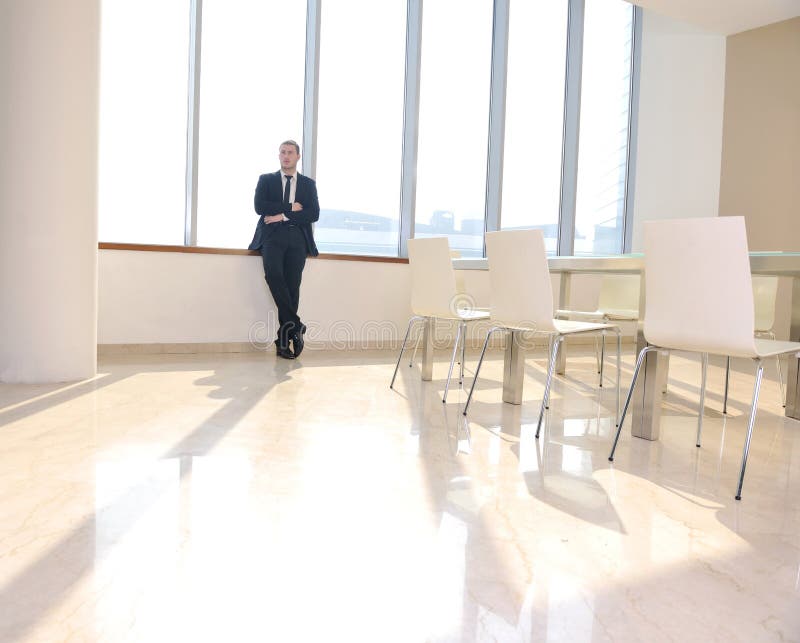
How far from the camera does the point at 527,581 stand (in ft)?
4.63

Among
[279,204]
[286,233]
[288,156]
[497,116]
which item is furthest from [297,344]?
[497,116]

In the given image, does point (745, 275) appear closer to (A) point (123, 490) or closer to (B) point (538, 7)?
(A) point (123, 490)

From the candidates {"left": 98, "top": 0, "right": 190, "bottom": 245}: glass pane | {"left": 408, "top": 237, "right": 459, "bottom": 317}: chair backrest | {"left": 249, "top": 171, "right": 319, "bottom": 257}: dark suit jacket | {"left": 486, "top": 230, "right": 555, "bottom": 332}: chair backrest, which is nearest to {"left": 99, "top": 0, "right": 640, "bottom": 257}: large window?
{"left": 98, "top": 0, "right": 190, "bottom": 245}: glass pane

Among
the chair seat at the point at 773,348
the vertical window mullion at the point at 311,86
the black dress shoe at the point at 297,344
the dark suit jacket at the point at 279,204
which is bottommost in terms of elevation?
the black dress shoe at the point at 297,344

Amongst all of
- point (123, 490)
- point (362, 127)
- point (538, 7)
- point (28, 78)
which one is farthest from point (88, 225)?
point (538, 7)

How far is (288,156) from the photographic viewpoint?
4.68 m

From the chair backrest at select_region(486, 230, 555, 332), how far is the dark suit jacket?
6.78 ft

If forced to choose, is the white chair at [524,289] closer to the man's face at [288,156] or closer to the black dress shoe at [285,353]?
the black dress shoe at [285,353]

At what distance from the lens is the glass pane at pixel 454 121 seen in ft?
19.2

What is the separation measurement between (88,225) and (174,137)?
5.56 ft

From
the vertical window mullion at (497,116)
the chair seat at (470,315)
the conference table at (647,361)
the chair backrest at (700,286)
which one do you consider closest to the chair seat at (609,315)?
the chair seat at (470,315)

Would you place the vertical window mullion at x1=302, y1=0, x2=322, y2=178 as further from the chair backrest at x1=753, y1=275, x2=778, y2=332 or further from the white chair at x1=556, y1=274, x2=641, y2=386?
the chair backrest at x1=753, y1=275, x2=778, y2=332

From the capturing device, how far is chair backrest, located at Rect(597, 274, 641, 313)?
466 centimetres

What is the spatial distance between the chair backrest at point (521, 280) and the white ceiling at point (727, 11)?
3618 millimetres
